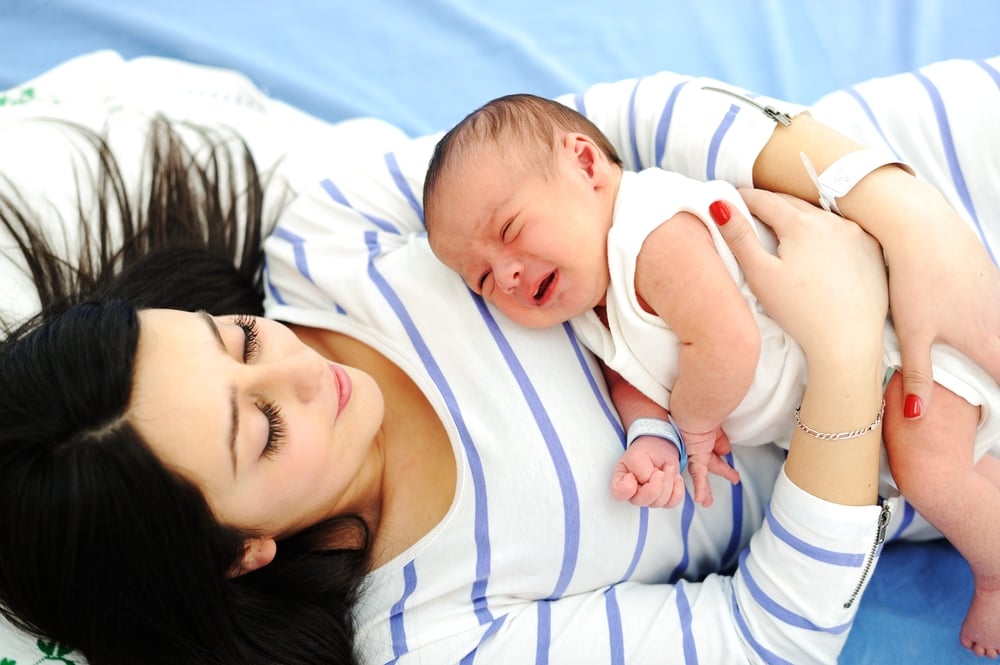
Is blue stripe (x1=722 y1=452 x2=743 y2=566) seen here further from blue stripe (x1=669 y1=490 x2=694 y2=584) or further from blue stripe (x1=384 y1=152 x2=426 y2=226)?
blue stripe (x1=384 y1=152 x2=426 y2=226)

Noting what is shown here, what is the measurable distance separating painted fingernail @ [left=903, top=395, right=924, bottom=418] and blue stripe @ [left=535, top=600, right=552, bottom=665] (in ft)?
1.63

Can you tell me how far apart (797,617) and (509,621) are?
352 mm

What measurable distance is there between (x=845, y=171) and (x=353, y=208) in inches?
27.8

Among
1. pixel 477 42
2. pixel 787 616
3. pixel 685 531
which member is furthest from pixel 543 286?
pixel 477 42

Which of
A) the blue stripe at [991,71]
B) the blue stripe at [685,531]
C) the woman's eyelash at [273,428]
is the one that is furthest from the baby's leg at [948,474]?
the woman's eyelash at [273,428]

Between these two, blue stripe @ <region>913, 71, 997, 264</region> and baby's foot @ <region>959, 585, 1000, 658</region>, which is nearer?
baby's foot @ <region>959, 585, 1000, 658</region>

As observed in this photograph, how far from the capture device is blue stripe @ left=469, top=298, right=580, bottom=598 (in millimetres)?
1068

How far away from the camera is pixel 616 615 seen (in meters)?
1.06

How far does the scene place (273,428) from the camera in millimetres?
957

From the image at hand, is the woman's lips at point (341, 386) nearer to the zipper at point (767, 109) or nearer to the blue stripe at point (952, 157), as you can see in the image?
the zipper at point (767, 109)

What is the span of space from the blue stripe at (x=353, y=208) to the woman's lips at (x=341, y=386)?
31cm

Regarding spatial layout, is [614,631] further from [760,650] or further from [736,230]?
[736,230]

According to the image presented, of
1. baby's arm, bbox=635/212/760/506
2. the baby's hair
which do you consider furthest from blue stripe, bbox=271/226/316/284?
baby's arm, bbox=635/212/760/506

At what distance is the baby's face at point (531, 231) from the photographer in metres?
1.02
